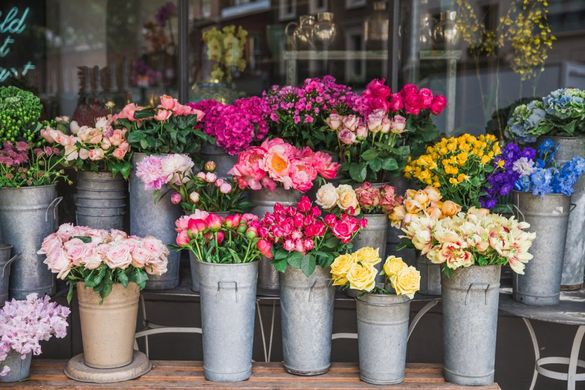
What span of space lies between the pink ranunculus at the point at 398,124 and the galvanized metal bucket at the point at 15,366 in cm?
117

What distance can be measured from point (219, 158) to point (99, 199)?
0.39m

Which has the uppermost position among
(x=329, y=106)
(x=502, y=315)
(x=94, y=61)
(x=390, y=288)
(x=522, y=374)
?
(x=94, y=61)

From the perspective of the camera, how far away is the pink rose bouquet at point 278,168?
1959 mm

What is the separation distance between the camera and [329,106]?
2250 millimetres

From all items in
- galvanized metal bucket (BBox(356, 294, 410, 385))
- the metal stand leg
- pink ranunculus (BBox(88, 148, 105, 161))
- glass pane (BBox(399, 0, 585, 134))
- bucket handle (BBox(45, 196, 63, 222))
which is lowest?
the metal stand leg

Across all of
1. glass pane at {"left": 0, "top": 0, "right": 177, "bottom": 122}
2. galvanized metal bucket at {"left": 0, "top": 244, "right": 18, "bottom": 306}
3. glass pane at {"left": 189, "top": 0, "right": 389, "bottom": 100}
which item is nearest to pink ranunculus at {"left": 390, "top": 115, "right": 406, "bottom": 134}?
galvanized metal bucket at {"left": 0, "top": 244, "right": 18, "bottom": 306}

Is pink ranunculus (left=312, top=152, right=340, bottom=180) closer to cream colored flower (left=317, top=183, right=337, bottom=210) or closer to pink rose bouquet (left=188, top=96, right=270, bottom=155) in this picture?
cream colored flower (left=317, top=183, right=337, bottom=210)

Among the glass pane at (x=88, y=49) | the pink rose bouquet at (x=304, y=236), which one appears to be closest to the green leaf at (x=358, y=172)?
the pink rose bouquet at (x=304, y=236)

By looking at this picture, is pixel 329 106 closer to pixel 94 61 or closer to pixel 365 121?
pixel 365 121

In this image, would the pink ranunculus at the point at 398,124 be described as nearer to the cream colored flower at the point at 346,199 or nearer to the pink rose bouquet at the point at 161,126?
the cream colored flower at the point at 346,199

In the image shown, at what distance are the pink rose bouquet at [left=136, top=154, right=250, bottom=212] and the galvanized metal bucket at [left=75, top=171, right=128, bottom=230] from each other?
0.59ft

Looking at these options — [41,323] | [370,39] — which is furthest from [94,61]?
[41,323]

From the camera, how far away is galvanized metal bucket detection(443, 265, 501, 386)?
1822mm

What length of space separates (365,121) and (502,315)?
0.75 meters
